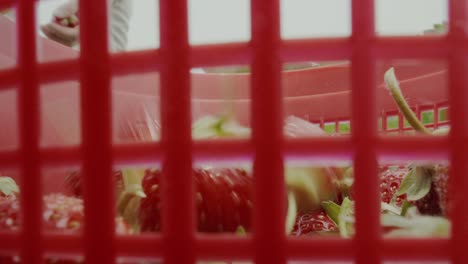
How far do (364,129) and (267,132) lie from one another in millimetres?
53

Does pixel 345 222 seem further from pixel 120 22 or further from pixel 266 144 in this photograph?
pixel 120 22

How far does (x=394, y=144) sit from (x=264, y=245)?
0.09 meters

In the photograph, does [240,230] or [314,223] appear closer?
[240,230]

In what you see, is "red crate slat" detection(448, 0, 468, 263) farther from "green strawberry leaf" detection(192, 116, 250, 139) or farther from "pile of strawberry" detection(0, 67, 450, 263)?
"green strawberry leaf" detection(192, 116, 250, 139)

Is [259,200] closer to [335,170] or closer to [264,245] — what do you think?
[264,245]

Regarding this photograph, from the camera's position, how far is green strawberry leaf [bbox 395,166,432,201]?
1.97 ft

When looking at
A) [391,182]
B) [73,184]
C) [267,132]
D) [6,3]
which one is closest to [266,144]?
[267,132]

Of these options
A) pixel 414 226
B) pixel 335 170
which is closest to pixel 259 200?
pixel 414 226

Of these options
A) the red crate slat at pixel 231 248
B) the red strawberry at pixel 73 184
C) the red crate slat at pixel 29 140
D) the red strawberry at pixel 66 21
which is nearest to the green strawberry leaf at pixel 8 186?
the red strawberry at pixel 73 184

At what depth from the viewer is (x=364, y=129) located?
13.2 inches

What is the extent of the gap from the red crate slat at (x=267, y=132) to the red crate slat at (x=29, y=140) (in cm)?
15

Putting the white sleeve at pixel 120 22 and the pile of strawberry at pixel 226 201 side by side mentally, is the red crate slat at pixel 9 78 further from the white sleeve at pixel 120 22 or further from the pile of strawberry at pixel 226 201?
the white sleeve at pixel 120 22

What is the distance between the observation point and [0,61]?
832 mm

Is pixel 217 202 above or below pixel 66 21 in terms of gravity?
below
